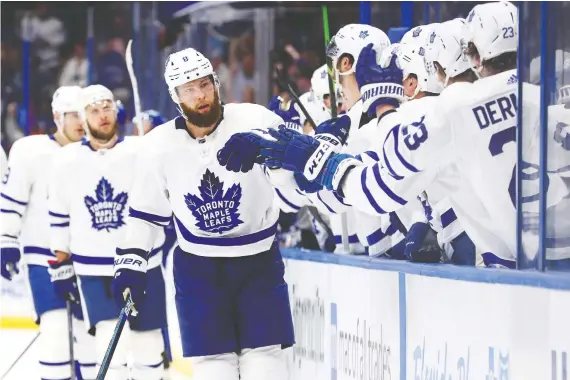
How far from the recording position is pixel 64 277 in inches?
255

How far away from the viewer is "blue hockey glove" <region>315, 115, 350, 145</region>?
4.41 m

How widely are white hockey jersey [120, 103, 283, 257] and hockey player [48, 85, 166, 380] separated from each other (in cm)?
150

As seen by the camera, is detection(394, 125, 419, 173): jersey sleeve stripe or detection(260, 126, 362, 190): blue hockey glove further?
detection(260, 126, 362, 190): blue hockey glove

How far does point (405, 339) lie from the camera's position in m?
→ 4.38

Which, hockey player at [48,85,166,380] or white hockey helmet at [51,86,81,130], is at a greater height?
white hockey helmet at [51,86,81,130]

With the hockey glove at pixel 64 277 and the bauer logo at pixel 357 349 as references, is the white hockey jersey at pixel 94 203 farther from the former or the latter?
the bauer logo at pixel 357 349

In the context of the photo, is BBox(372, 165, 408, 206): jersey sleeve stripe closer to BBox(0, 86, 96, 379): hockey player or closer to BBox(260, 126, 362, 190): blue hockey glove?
BBox(260, 126, 362, 190): blue hockey glove

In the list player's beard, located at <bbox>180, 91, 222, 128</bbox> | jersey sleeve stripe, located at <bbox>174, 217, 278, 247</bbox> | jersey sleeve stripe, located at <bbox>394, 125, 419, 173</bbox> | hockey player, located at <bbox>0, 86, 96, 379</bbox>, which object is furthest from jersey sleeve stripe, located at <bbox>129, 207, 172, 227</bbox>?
hockey player, located at <bbox>0, 86, 96, 379</bbox>

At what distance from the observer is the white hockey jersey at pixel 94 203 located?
6.27m

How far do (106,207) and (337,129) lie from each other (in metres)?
2.11

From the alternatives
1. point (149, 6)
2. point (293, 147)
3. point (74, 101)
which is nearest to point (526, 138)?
point (293, 147)

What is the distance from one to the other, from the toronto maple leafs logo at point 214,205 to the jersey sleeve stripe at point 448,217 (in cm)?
67

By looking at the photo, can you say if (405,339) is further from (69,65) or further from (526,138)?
(69,65)

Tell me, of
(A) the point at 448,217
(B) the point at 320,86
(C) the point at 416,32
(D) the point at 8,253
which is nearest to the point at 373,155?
(A) the point at 448,217
